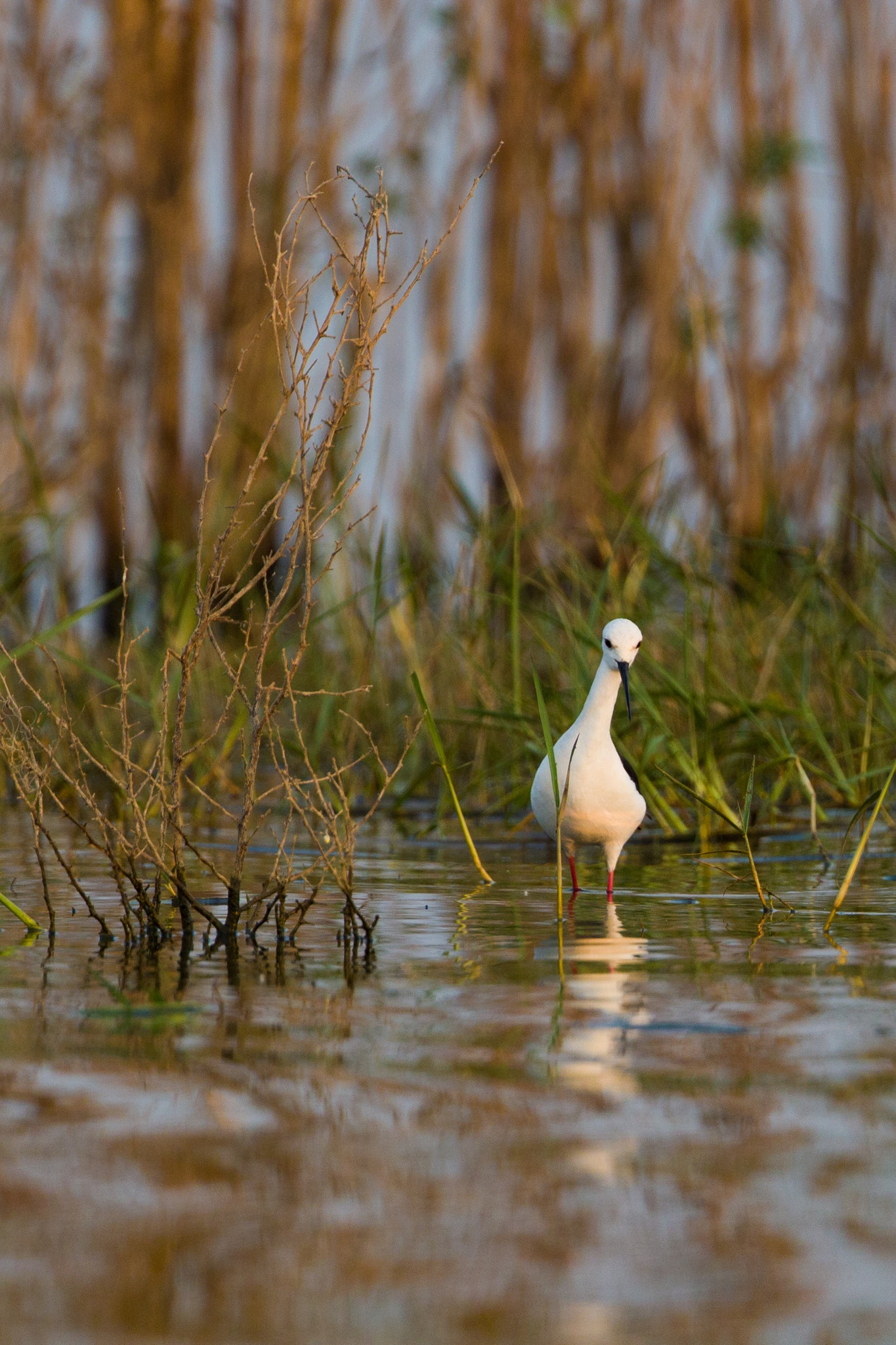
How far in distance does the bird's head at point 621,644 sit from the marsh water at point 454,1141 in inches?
42.5

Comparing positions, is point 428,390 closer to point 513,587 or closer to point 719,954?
point 513,587

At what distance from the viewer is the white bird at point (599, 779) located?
400 centimetres

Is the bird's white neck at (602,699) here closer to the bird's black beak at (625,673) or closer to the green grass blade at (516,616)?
the bird's black beak at (625,673)

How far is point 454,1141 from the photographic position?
194 cm

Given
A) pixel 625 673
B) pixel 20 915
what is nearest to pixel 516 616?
pixel 625 673

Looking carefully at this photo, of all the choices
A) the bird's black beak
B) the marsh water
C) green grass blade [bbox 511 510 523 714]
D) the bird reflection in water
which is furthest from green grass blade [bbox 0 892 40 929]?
green grass blade [bbox 511 510 523 714]

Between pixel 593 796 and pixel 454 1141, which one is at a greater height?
pixel 454 1141

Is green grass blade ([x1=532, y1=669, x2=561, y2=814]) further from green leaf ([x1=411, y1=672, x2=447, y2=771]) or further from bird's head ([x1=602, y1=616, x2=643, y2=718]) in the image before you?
bird's head ([x1=602, y1=616, x2=643, y2=718])

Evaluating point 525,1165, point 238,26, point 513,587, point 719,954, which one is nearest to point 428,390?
point 238,26

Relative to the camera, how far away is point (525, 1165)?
1853 mm

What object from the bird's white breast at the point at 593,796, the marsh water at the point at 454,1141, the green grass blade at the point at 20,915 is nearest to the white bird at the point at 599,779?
the bird's white breast at the point at 593,796

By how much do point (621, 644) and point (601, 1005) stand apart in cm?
169

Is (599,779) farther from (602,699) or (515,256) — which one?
(515,256)

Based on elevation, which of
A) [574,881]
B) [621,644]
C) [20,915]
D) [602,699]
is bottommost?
[574,881]
